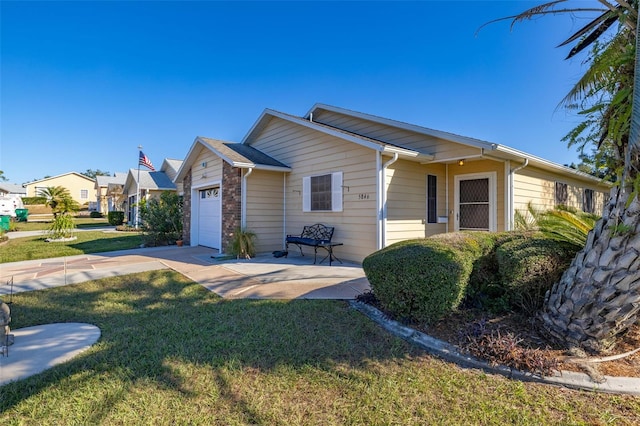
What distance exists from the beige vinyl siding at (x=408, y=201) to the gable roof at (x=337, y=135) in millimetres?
502

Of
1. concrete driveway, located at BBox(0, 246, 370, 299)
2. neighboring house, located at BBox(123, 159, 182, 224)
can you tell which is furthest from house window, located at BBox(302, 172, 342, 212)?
neighboring house, located at BBox(123, 159, 182, 224)

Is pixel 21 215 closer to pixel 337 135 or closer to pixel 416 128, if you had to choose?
pixel 337 135

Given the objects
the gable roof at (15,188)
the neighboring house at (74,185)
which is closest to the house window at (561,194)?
the neighboring house at (74,185)

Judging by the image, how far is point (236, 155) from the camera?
9.84 meters

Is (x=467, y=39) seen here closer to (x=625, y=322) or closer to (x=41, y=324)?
(x=625, y=322)

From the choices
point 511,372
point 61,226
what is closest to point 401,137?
point 511,372

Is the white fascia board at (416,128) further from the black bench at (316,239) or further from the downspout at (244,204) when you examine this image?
the downspout at (244,204)

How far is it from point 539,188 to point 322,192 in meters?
7.23

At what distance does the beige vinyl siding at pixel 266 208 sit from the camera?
9773 mm

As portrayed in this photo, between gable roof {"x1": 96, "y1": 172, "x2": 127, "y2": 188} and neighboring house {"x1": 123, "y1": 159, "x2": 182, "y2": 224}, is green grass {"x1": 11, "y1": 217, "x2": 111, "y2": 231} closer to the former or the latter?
neighboring house {"x1": 123, "y1": 159, "x2": 182, "y2": 224}

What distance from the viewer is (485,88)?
10227 mm

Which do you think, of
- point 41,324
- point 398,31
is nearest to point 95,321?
point 41,324

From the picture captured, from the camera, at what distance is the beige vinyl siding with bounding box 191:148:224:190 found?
10.7 meters

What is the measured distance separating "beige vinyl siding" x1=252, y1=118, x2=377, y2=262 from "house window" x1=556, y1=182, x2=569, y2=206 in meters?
7.79
